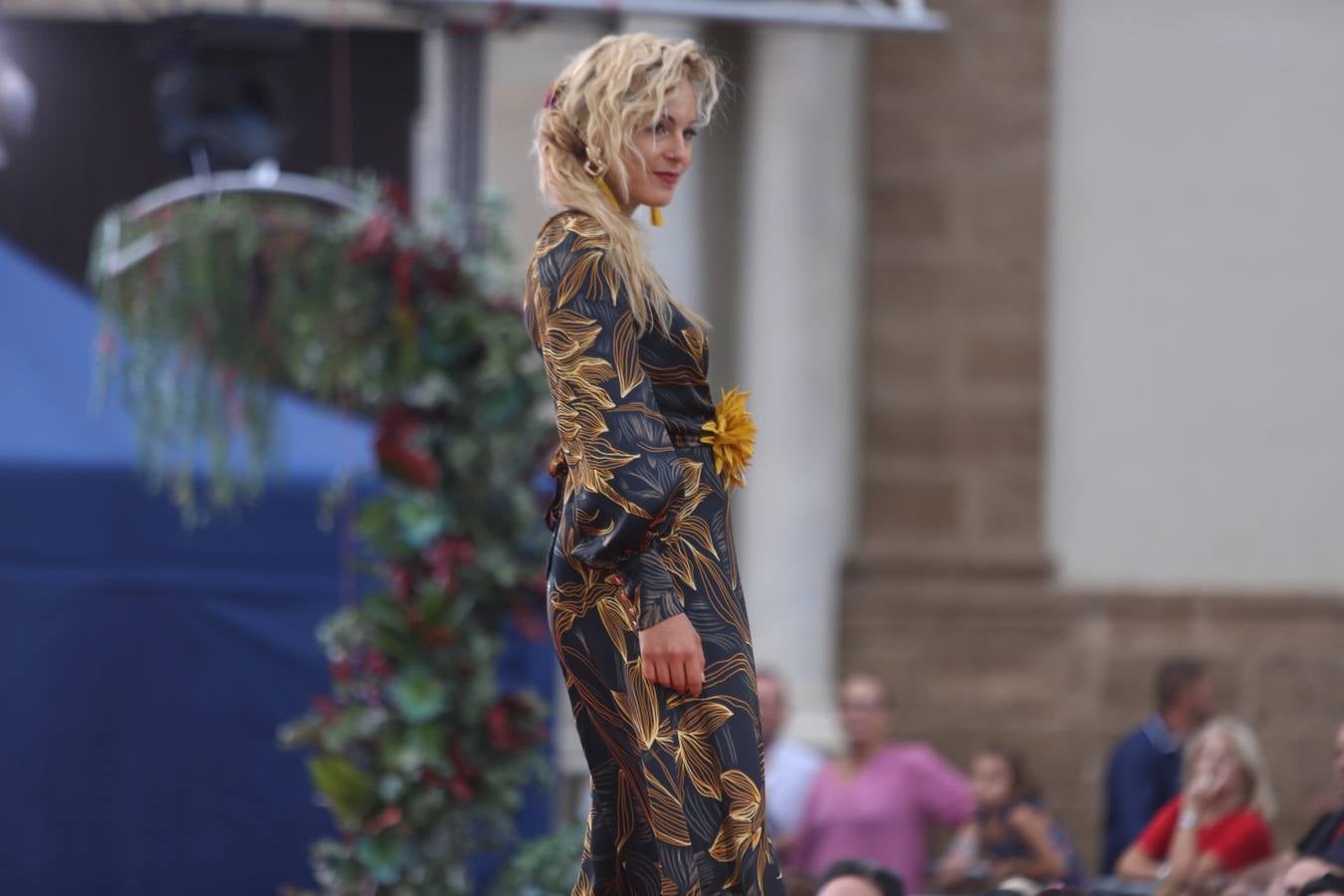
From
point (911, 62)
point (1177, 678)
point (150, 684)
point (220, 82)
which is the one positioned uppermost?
point (911, 62)

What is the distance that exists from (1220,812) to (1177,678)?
63.6 inches

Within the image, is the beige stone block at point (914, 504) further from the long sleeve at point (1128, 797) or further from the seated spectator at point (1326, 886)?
the seated spectator at point (1326, 886)

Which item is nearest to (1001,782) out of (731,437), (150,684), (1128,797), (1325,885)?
(1128,797)

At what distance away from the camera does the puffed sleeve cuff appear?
2914 mm

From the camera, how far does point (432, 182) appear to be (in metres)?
10.2

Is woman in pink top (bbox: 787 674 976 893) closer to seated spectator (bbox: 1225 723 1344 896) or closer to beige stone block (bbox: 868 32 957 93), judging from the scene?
seated spectator (bbox: 1225 723 1344 896)

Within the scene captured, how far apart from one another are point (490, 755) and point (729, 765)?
3.02 metres

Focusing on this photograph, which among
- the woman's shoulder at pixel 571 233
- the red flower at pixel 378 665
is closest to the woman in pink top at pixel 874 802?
the red flower at pixel 378 665

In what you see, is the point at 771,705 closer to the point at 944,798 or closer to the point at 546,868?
the point at 944,798

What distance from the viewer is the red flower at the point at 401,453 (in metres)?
5.86

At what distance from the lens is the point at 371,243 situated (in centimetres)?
580

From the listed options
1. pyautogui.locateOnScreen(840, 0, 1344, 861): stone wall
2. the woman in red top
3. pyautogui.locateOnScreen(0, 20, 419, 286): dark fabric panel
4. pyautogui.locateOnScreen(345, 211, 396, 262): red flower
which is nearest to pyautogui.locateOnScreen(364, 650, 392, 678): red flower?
pyautogui.locateOnScreen(345, 211, 396, 262): red flower

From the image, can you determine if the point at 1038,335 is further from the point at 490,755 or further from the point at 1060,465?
the point at 490,755

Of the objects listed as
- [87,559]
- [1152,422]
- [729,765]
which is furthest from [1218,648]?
[729,765]
